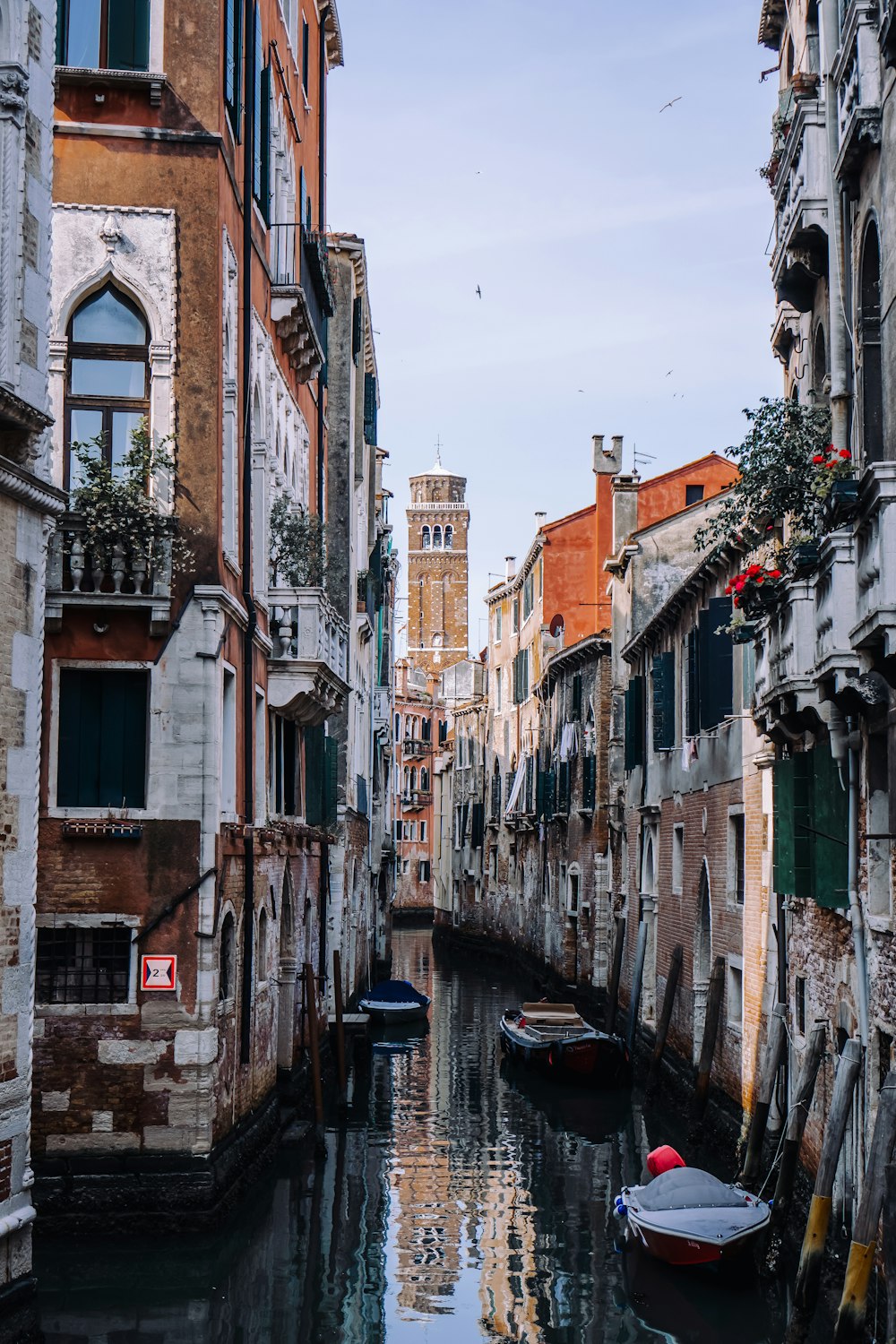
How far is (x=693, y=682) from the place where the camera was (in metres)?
20.2

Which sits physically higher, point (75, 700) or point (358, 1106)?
point (75, 700)

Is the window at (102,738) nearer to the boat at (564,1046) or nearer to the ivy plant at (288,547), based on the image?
the ivy plant at (288,547)

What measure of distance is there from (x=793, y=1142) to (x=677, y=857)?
10.5m

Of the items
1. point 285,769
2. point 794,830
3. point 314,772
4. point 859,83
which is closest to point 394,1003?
point 314,772

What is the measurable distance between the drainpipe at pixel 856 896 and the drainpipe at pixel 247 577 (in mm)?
6326

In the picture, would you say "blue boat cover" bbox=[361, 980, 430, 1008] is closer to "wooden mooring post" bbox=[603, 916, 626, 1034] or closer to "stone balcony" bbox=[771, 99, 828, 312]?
"wooden mooring post" bbox=[603, 916, 626, 1034]

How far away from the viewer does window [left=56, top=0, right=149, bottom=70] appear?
13859 millimetres

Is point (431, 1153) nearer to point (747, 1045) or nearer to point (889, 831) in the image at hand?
point (747, 1045)

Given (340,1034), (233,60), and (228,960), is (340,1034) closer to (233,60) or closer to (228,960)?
(228,960)

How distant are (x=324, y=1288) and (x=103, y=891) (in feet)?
11.9

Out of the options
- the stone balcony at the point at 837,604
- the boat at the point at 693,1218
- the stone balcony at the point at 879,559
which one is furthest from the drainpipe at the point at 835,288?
the boat at the point at 693,1218

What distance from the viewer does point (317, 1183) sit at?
16.4 m

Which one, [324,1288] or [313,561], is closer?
[324,1288]

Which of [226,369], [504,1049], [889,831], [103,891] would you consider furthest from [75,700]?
[504,1049]
